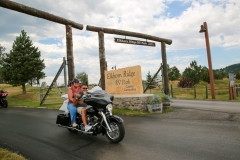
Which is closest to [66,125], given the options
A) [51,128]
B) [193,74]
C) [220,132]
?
[51,128]

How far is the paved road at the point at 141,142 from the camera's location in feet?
15.1

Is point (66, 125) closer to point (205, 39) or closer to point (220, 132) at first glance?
point (220, 132)

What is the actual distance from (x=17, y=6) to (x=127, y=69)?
620cm

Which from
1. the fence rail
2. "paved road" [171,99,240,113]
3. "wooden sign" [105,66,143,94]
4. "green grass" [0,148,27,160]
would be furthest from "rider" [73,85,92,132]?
the fence rail

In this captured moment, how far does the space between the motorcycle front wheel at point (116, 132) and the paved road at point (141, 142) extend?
157 millimetres

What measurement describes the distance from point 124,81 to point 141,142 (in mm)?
6492

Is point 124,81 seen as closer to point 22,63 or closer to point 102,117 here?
point 102,117

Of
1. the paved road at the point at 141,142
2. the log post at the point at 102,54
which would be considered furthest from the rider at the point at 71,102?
the log post at the point at 102,54

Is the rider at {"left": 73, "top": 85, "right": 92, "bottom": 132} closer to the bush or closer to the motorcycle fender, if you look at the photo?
the motorcycle fender

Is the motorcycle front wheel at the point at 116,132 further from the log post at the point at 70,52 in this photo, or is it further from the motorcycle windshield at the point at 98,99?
the log post at the point at 70,52

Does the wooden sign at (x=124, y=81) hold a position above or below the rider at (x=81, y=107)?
above

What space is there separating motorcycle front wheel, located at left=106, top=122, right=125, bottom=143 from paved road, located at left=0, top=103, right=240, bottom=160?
0.52ft

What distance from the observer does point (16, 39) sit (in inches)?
1228

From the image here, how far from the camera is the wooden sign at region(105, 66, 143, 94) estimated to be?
11.1 m
